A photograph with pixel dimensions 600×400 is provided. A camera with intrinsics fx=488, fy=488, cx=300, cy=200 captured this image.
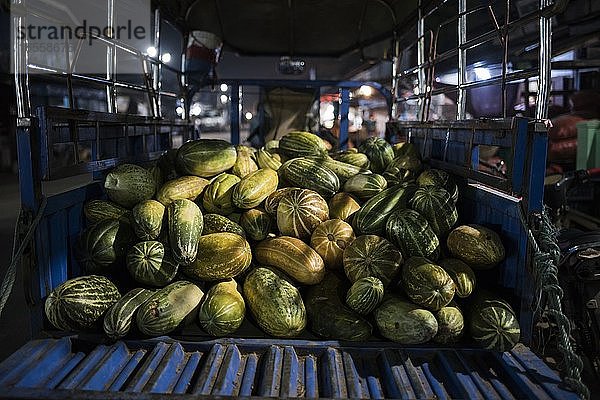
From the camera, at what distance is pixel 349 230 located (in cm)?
287

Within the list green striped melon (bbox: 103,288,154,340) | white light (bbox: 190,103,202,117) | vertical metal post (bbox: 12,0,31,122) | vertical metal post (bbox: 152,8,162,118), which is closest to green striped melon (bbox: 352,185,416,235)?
green striped melon (bbox: 103,288,154,340)

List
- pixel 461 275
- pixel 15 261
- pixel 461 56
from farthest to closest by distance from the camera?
1. pixel 461 56
2. pixel 461 275
3. pixel 15 261

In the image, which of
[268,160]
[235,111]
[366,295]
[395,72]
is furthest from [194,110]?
[366,295]

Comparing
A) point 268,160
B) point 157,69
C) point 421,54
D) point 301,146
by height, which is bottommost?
point 268,160

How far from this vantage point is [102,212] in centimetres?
296

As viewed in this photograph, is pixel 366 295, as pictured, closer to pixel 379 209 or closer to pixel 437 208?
pixel 379 209

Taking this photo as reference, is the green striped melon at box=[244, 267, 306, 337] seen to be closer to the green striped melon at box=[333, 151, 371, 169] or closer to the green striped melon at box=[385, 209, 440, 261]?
the green striped melon at box=[385, 209, 440, 261]

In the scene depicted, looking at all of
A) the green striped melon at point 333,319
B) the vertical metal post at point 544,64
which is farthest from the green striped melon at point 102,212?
the vertical metal post at point 544,64

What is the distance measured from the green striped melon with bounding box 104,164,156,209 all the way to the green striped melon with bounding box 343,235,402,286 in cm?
138

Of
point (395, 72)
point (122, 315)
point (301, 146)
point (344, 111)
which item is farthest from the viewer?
point (344, 111)

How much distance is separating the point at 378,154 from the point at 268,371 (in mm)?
2437

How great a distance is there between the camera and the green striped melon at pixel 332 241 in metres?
2.76

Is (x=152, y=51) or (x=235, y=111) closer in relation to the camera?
(x=152, y=51)

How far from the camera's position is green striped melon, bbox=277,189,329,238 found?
2912 millimetres
